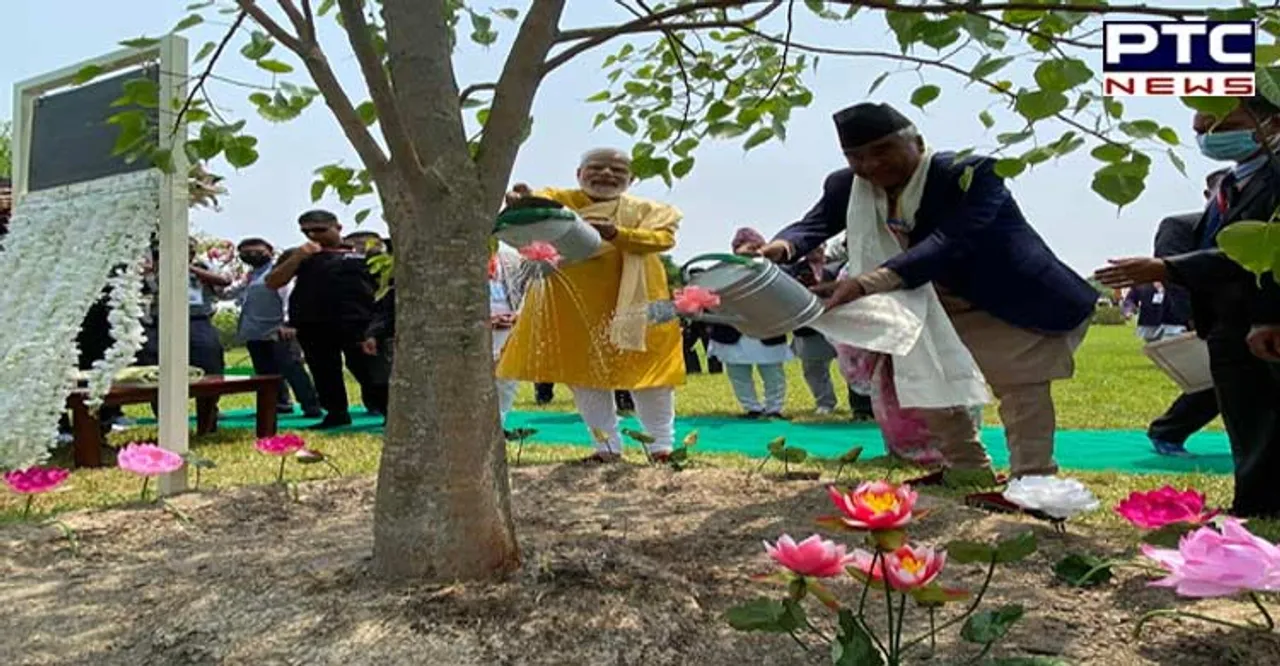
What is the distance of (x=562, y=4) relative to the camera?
7.07ft

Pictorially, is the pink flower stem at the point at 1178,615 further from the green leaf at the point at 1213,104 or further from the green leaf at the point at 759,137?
the green leaf at the point at 759,137


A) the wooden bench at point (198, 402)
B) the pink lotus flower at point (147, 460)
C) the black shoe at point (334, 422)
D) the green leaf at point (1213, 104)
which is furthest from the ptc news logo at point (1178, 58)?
the black shoe at point (334, 422)

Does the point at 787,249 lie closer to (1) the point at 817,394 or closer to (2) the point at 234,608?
(2) the point at 234,608

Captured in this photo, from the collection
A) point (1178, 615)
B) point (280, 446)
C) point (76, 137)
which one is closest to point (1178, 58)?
point (1178, 615)

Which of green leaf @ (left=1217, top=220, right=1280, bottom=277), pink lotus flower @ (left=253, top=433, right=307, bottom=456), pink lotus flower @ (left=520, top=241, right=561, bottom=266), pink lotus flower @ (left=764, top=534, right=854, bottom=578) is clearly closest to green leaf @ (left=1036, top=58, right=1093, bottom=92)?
green leaf @ (left=1217, top=220, right=1280, bottom=277)

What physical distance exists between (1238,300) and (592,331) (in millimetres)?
2151

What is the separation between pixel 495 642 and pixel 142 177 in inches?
100

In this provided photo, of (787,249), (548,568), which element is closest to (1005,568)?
(548,568)

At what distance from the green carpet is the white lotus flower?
7.49ft

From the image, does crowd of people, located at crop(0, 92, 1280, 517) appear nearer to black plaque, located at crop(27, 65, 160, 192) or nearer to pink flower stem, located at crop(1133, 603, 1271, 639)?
pink flower stem, located at crop(1133, 603, 1271, 639)

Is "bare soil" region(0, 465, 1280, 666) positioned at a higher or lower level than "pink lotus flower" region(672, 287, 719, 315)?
lower

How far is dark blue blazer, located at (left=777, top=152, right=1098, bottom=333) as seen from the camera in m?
3.04

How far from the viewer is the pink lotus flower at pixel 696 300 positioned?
8.62ft

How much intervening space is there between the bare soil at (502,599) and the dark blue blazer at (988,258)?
0.70m
